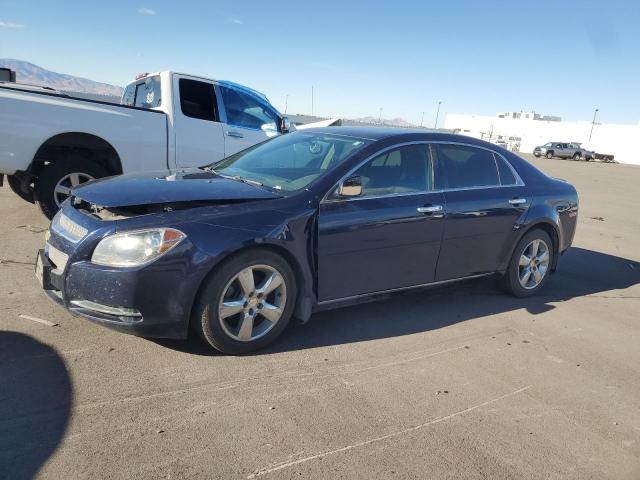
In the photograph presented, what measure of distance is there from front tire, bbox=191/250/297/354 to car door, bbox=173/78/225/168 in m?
4.07

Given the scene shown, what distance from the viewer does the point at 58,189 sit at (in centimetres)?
629

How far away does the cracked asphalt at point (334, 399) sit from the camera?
2.66 meters

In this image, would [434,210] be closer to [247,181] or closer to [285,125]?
[247,181]

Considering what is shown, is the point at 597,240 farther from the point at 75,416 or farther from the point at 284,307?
the point at 75,416

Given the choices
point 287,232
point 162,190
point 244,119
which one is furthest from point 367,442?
point 244,119

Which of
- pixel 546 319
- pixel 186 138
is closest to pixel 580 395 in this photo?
pixel 546 319

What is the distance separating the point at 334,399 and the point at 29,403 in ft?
5.59

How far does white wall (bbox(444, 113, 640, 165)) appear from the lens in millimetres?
63562

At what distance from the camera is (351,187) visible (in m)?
4.14

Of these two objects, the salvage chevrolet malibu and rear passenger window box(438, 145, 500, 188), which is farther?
rear passenger window box(438, 145, 500, 188)

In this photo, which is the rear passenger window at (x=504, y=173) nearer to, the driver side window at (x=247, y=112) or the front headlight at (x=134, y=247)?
the front headlight at (x=134, y=247)

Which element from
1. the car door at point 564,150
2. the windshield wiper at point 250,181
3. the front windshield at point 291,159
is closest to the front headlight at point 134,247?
the windshield wiper at point 250,181

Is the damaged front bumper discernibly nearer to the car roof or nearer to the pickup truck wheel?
the car roof

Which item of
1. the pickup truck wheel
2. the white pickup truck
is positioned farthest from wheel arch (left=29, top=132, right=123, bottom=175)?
the pickup truck wheel
